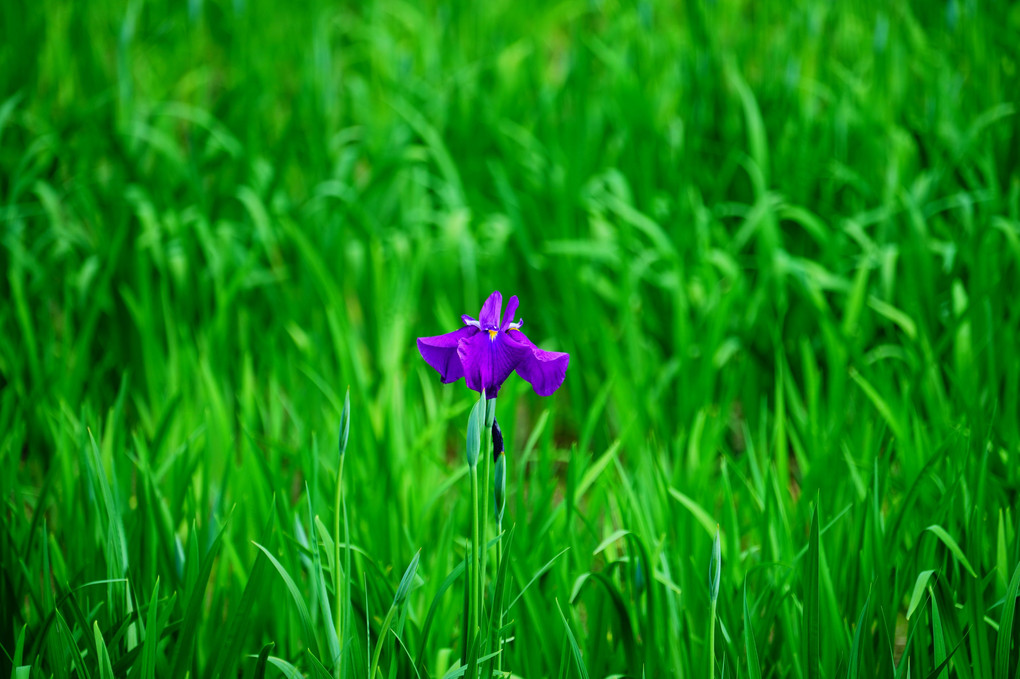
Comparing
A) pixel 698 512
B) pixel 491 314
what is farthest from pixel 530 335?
pixel 491 314

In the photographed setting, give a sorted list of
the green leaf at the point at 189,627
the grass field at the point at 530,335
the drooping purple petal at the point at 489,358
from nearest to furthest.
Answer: the drooping purple petal at the point at 489,358 → the green leaf at the point at 189,627 → the grass field at the point at 530,335

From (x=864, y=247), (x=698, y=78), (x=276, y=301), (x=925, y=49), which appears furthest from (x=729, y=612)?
(x=925, y=49)

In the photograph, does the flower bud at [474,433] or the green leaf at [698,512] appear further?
the green leaf at [698,512]

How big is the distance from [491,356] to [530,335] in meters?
1.60

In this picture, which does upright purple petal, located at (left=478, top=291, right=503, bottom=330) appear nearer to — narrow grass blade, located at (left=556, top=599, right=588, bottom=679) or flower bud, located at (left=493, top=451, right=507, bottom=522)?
flower bud, located at (left=493, top=451, right=507, bottom=522)

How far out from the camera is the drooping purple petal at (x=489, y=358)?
0.92 meters

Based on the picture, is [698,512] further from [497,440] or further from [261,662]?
[261,662]

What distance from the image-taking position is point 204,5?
11.6 feet

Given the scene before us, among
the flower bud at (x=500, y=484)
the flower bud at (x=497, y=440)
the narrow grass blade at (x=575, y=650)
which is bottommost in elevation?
the narrow grass blade at (x=575, y=650)

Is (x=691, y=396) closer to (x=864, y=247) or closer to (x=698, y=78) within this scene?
(x=864, y=247)

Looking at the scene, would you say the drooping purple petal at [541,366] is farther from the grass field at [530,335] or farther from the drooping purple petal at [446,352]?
the grass field at [530,335]

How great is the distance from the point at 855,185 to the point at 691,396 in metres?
1.06

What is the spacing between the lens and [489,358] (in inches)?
36.4

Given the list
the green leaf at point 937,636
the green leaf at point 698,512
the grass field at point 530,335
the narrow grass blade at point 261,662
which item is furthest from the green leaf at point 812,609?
the narrow grass blade at point 261,662
